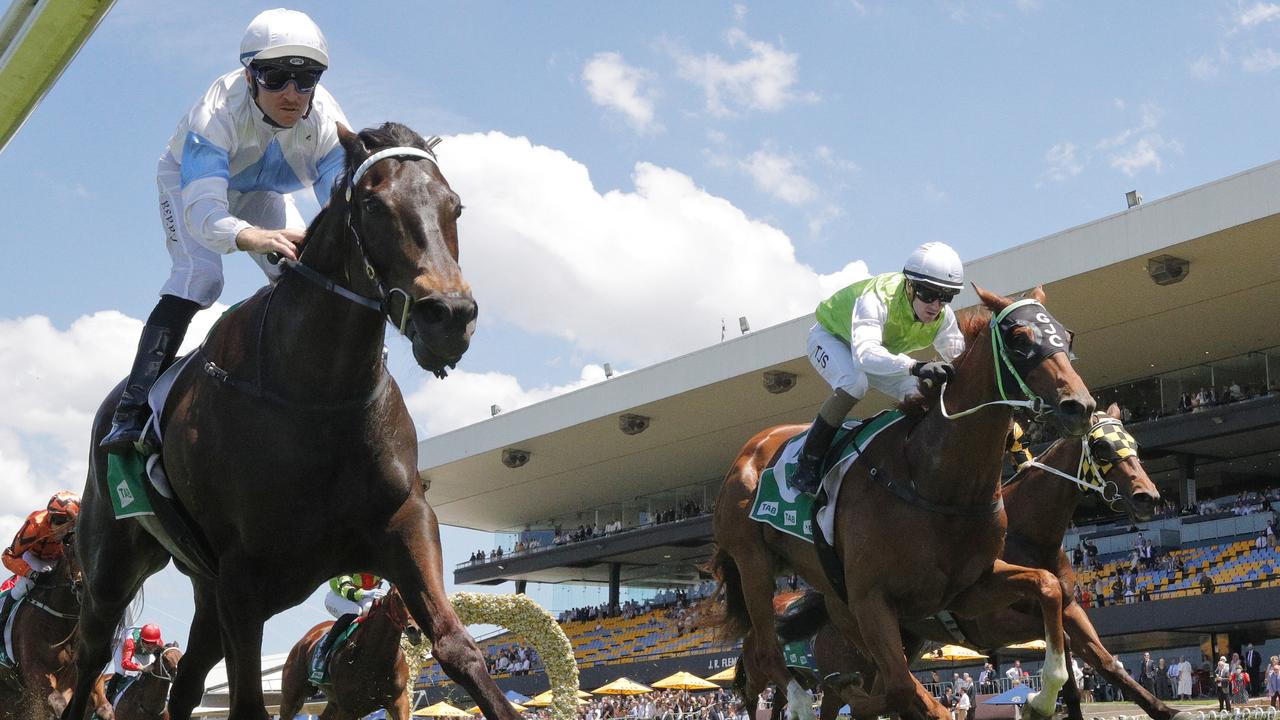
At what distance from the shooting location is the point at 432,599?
3.92 meters

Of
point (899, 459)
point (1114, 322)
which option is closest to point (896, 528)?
point (899, 459)

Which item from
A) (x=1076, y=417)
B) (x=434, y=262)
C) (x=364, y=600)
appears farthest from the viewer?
(x=364, y=600)

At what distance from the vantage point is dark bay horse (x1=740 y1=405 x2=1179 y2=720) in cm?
796

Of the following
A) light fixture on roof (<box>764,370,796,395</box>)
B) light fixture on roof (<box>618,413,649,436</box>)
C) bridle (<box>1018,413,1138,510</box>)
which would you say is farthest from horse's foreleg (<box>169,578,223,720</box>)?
light fixture on roof (<box>618,413,649,436</box>)

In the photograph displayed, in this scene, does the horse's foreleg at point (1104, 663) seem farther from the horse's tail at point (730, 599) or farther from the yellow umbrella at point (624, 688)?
the yellow umbrella at point (624, 688)

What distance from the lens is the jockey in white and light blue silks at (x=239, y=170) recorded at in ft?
14.7

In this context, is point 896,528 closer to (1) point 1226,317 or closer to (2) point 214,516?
(2) point 214,516

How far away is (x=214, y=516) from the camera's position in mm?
4270

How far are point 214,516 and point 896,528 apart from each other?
11.4 ft

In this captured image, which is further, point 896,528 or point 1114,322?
point 1114,322

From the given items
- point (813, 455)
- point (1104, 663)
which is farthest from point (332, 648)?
point (1104, 663)

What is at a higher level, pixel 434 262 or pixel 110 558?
pixel 434 262

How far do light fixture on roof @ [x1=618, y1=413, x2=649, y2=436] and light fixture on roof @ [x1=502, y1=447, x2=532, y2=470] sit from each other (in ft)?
→ 17.1

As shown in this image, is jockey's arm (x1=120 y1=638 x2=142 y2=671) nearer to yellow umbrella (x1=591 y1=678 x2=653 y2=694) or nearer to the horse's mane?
the horse's mane
